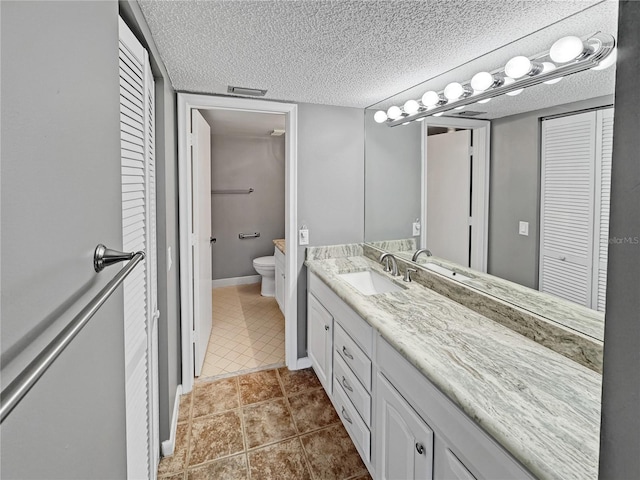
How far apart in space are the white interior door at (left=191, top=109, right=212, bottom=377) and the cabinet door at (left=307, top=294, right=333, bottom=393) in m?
0.85

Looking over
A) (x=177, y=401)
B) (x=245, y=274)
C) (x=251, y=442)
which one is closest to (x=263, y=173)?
(x=245, y=274)

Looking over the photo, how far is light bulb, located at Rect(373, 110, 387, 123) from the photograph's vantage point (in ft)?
8.07

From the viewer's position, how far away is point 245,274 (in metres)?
4.90

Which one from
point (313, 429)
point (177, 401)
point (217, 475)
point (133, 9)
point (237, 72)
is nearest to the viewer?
point (133, 9)

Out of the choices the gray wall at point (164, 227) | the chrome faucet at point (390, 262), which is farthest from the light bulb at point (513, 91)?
the gray wall at point (164, 227)

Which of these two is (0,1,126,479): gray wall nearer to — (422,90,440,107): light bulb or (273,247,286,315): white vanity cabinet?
(422,90,440,107): light bulb

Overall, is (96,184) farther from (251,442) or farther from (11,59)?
(251,442)

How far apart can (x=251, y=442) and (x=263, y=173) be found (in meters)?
3.62

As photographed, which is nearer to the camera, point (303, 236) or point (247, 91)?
point (247, 91)

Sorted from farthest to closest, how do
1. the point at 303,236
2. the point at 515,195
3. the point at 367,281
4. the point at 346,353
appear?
the point at 303,236
the point at 367,281
the point at 346,353
the point at 515,195

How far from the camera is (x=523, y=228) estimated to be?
1.37 metres

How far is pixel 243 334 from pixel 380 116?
236 cm

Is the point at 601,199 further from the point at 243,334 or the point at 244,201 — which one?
the point at 244,201

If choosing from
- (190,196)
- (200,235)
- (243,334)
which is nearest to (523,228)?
(190,196)
